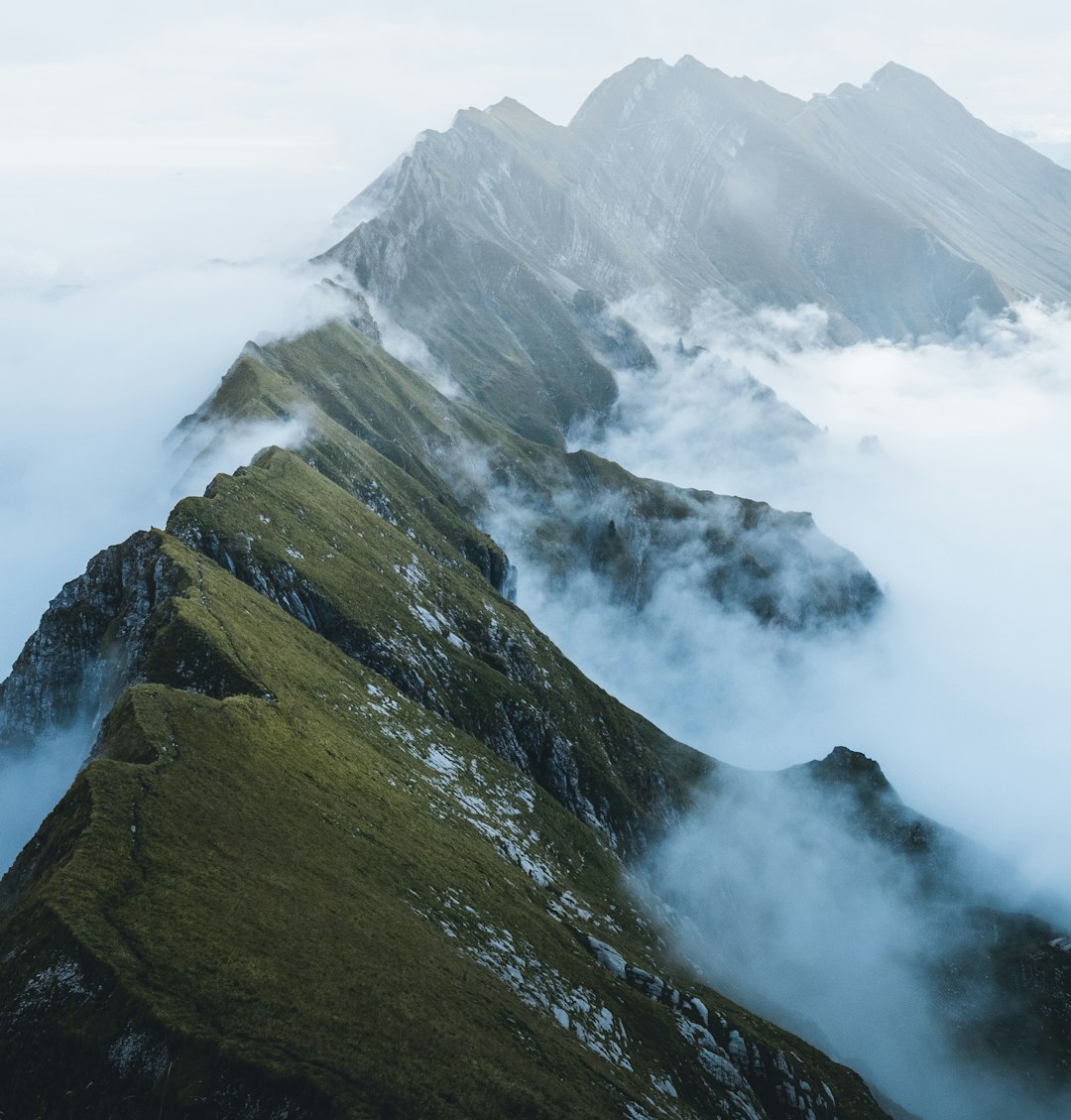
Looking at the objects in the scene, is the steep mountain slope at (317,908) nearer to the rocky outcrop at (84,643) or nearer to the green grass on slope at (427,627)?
the green grass on slope at (427,627)

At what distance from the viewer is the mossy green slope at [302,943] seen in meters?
31.2

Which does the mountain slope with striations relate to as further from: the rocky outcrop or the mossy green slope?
the rocky outcrop

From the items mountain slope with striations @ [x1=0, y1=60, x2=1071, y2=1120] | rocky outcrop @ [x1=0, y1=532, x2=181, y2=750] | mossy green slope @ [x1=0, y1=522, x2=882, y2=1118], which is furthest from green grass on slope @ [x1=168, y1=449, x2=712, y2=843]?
mossy green slope @ [x1=0, y1=522, x2=882, y2=1118]

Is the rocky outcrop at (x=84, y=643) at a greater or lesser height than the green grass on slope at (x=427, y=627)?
lesser

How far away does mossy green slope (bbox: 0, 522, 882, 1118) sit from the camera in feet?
102

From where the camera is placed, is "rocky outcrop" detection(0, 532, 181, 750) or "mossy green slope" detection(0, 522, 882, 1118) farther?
"rocky outcrop" detection(0, 532, 181, 750)

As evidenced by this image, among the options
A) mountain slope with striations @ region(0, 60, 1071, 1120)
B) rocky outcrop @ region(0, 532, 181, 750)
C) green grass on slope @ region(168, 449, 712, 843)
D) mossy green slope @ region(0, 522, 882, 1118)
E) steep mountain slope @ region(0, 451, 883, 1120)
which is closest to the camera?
mossy green slope @ region(0, 522, 882, 1118)

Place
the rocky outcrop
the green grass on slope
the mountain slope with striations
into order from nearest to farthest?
the mountain slope with striations
the rocky outcrop
the green grass on slope

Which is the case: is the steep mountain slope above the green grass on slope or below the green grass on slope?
below

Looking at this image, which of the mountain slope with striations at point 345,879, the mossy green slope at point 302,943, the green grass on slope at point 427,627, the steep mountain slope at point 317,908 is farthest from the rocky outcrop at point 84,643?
the green grass on slope at point 427,627

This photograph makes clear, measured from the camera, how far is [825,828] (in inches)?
7052

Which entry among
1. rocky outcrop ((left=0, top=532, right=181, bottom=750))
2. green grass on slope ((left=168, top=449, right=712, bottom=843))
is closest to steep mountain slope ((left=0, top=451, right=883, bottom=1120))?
green grass on slope ((left=168, top=449, right=712, bottom=843))

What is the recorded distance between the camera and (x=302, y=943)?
39.4 meters

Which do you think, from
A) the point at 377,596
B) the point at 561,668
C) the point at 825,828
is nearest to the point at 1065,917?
the point at 825,828
